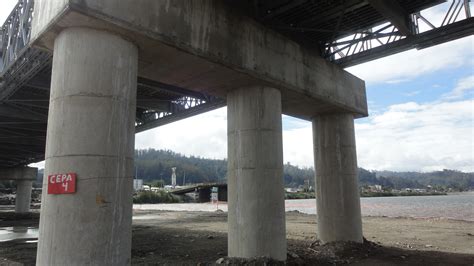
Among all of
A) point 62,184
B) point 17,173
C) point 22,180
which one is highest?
point 17,173

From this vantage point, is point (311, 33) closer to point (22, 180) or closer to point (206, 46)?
point (206, 46)

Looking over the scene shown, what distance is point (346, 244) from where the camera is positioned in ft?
48.9

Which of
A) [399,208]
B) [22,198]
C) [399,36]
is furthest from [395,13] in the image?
[399,208]

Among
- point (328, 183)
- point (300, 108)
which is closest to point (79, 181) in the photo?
point (300, 108)

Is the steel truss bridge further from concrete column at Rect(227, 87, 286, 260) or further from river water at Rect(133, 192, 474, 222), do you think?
river water at Rect(133, 192, 474, 222)

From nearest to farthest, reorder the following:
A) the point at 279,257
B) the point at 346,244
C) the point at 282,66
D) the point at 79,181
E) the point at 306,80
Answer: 1. the point at 79,181
2. the point at 279,257
3. the point at 282,66
4. the point at 306,80
5. the point at 346,244

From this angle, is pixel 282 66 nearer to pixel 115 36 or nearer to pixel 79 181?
pixel 115 36

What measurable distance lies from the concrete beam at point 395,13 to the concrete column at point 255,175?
4005 millimetres

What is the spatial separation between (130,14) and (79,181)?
3631 millimetres

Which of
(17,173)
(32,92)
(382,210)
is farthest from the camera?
(382,210)

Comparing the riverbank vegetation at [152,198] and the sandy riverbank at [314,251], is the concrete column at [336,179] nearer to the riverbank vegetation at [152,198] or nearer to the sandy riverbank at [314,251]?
the sandy riverbank at [314,251]

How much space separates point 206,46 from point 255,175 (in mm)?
4004

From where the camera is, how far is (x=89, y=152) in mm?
7516

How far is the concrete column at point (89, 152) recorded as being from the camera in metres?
7.22
